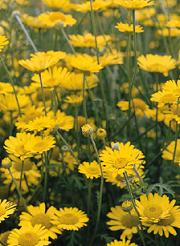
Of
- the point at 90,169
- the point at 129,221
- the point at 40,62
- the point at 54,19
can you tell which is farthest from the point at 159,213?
the point at 54,19

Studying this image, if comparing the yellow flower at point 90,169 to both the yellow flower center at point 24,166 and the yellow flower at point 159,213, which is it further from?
the yellow flower center at point 24,166

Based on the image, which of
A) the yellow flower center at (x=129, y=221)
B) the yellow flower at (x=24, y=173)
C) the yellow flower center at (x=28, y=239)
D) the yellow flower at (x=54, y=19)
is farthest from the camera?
the yellow flower at (x=54, y=19)

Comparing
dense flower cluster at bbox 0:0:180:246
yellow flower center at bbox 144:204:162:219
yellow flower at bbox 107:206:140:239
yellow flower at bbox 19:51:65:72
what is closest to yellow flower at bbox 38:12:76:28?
dense flower cluster at bbox 0:0:180:246

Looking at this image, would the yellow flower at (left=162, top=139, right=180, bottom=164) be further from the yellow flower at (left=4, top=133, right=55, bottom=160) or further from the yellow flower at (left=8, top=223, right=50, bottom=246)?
the yellow flower at (left=8, top=223, right=50, bottom=246)

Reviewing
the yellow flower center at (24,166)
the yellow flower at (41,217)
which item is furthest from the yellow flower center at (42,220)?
the yellow flower center at (24,166)

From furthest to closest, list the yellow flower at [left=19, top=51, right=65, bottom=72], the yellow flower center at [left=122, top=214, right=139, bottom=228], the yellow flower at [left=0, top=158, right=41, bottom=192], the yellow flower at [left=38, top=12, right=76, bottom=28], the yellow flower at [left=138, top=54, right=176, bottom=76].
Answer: the yellow flower at [left=38, top=12, right=76, bottom=28] < the yellow flower at [left=138, top=54, right=176, bottom=76] < the yellow flower at [left=0, top=158, right=41, bottom=192] < the yellow flower at [left=19, top=51, right=65, bottom=72] < the yellow flower center at [left=122, top=214, right=139, bottom=228]
